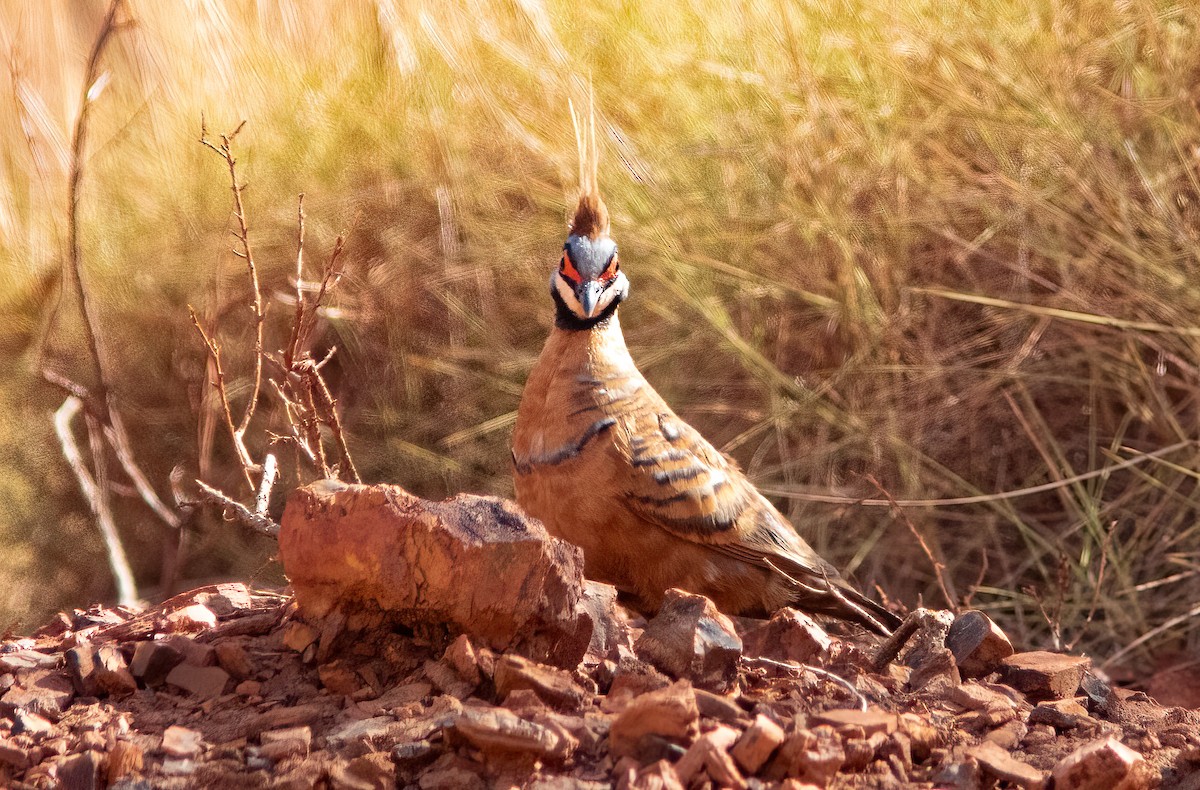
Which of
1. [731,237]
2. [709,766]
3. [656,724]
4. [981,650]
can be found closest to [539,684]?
[656,724]

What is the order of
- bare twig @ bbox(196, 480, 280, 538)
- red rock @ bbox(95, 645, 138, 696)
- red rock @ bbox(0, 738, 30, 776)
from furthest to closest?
bare twig @ bbox(196, 480, 280, 538) < red rock @ bbox(95, 645, 138, 696) < red rock @ bbox(0, 738, 30, 776)

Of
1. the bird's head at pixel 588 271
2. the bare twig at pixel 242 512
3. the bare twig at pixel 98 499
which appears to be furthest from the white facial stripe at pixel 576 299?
the bare twig at pixel 98 499

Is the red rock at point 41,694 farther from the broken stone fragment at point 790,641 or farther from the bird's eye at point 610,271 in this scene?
the bird's eye at point 610,271

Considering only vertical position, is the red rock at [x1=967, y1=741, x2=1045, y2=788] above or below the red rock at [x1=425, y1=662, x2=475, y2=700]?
below

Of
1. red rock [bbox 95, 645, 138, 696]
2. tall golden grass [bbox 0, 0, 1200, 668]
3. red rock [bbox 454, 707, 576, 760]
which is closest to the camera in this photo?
red rock [bbox 454, 707, 576, 760]

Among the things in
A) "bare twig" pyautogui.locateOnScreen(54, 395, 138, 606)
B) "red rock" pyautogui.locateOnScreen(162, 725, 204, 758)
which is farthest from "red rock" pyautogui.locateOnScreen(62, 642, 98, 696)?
"bare twig" pyautogui.locateOnScreen(54, 395, 138, 606)

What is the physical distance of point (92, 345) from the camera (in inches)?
158

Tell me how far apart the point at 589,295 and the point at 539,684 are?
1.28 meters

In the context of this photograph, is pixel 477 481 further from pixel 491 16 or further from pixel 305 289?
pixel 491 16

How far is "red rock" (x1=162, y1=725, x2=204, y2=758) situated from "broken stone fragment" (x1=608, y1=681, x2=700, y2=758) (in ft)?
2.14

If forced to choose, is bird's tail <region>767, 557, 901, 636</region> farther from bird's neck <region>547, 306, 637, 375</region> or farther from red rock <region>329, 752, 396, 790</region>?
red rock <region>329, 752, 396, 790</region>

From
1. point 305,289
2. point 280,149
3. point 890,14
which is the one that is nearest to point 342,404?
point 305,289

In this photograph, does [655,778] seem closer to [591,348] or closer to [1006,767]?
[1006,767]

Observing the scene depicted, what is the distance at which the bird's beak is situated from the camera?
2.95m
